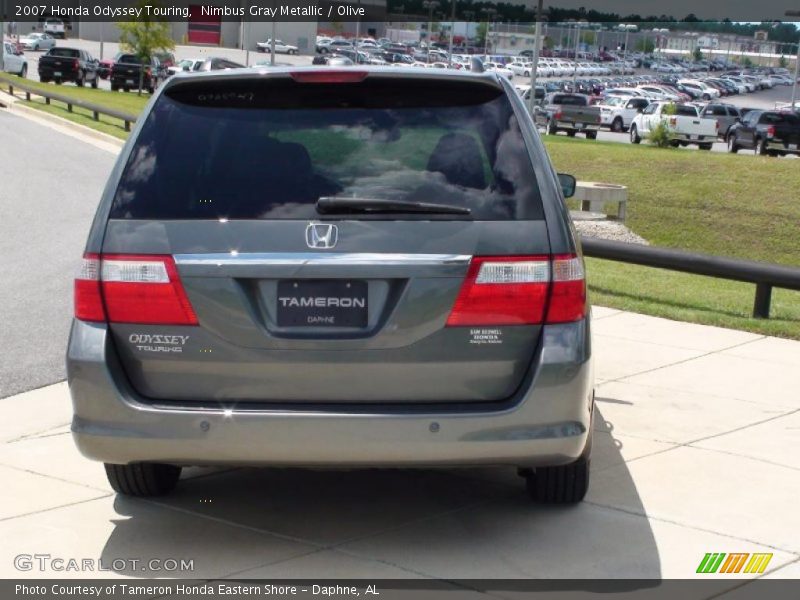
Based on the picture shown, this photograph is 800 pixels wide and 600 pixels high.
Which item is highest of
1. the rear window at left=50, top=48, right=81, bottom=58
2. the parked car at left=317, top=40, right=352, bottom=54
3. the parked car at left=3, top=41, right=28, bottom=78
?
the rear window at left=50, top=48, right=81, bottom=58

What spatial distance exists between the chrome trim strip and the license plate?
0.08m

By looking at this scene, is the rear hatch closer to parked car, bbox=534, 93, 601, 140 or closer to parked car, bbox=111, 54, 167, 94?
parked car, bbox=534, 93, 601, 140

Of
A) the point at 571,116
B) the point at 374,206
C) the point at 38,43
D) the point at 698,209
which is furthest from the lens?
the point at 38,43

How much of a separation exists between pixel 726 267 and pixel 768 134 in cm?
3128

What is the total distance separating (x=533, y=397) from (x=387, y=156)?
1070 millimetres

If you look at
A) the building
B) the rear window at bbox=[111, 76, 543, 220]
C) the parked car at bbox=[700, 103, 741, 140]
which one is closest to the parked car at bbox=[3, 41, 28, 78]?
the parked car at bbox=[700, 103, 741, 140]

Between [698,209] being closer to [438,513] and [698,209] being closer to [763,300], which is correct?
[763,300]

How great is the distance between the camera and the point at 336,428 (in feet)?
15.4

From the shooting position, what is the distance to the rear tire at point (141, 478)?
5574 millimetres

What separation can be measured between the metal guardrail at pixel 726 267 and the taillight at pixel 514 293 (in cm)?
598

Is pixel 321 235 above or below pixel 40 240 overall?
above

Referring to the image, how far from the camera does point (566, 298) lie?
190 inches

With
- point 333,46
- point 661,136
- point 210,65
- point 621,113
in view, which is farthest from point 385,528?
point 333,46

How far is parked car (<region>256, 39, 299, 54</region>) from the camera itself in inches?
4754
